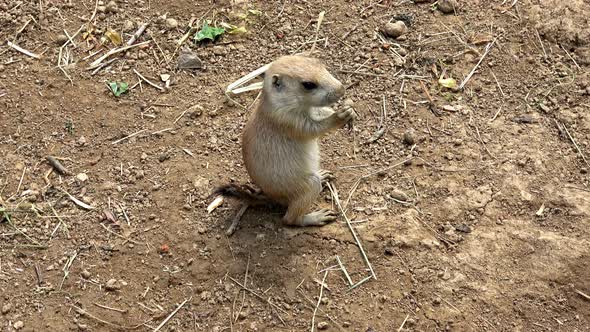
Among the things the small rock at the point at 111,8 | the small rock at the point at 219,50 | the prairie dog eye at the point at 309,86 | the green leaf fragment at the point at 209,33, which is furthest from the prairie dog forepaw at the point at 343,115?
the small rock at the point at 111,8

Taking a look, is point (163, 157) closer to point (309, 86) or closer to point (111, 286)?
point (111, 286)

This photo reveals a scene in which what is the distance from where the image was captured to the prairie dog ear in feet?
13.4

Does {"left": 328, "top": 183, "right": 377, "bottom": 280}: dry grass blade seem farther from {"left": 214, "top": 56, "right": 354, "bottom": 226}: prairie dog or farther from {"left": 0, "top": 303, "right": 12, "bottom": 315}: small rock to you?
{"left": 0, "top": 303, "right": 12, "bottom": 315}: small rock

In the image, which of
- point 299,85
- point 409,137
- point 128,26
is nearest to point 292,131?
point 299,85

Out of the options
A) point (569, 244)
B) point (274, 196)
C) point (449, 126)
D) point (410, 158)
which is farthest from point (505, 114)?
point (274, 196)

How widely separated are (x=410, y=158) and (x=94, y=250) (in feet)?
7.34

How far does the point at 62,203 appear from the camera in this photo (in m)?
4.71

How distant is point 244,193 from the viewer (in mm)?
4492

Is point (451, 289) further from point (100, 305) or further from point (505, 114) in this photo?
point (100, 305)

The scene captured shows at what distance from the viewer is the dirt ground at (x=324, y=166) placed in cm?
412

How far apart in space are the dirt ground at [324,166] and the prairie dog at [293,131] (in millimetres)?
270

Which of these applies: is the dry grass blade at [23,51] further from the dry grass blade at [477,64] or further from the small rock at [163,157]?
the dry grass blade at [477,64]

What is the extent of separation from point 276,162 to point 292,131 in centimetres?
22

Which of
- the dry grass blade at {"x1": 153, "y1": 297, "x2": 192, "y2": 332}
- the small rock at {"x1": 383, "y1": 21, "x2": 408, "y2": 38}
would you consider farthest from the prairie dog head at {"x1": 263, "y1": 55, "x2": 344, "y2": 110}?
the small rock at {"x1": 383, "y1": 21, "x2": 408, "y2": 38}
